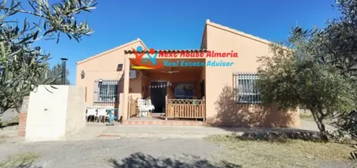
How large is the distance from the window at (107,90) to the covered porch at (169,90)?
1.03 meters

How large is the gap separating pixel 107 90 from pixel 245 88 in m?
9.08

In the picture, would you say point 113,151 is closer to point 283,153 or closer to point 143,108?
point 283,153

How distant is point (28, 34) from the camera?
1.89 m

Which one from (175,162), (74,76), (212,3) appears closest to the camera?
(175,162)

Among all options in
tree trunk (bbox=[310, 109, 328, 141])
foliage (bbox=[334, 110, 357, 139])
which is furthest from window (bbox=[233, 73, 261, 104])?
foliage (bbox=[334, 110, 357, 139])

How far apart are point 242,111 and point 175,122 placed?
372 cm

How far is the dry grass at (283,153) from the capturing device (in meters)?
5.73

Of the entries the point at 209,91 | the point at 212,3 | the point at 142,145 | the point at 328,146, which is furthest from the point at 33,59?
the point at 212,3

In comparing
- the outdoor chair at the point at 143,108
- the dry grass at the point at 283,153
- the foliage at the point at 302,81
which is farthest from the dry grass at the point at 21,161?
the outdoor chair at the point at 143,108

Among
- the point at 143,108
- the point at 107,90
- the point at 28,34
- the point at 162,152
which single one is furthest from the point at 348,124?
the point at 107,90

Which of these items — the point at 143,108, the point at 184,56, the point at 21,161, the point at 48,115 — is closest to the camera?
the point at 21,161

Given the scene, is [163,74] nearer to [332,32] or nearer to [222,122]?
[222,122]

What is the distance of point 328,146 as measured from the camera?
303 inches

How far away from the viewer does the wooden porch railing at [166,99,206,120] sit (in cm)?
1170
